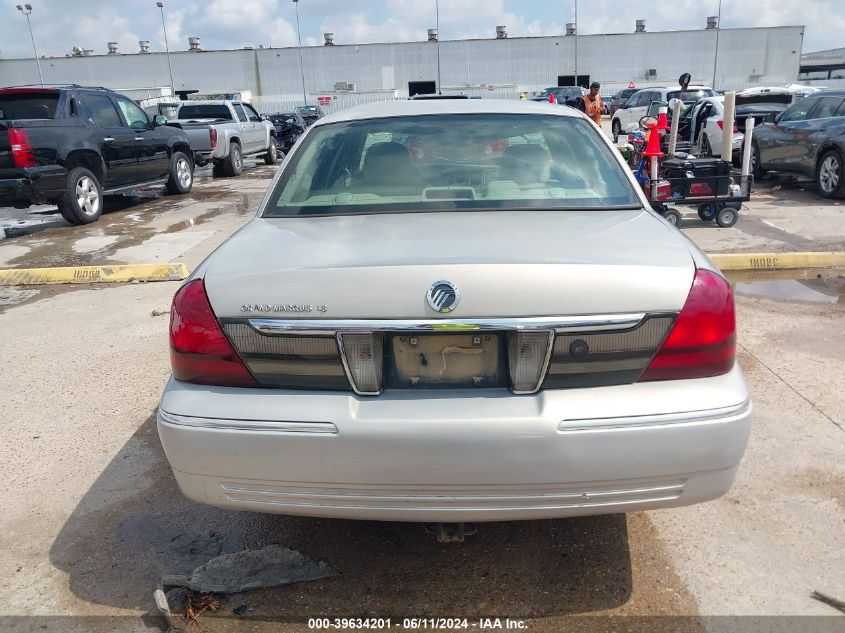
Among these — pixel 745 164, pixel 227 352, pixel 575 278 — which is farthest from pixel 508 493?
pixel 745 164

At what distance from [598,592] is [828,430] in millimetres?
1875

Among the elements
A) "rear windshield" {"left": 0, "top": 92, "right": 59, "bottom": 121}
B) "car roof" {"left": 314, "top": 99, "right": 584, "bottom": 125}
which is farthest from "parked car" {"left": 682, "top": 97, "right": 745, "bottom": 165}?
"rear windshield" {"left": 0, "top": 92, "right": 59, "bottom": 121}

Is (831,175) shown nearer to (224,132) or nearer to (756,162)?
(756,162)

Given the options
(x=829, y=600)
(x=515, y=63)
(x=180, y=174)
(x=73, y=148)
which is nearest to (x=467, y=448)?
(x=829, y=600)

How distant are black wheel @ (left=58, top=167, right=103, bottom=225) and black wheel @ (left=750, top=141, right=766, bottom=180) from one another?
1083cm

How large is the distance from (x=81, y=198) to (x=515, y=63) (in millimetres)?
54166

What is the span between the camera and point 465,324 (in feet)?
6.75

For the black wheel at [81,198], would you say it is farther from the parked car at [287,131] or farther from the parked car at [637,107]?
the parked car at [637,107]

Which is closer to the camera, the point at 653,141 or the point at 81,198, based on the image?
the point at 653,141

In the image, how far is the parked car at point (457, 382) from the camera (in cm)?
206

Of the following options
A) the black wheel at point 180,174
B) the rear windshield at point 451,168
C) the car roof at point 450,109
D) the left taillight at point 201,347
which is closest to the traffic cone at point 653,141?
the car roof at point 450,109

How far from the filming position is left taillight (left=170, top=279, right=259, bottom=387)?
2199 mm

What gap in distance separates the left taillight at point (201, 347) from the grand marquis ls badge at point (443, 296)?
0.63 metres

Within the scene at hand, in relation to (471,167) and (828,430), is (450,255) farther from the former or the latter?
(828,430)
